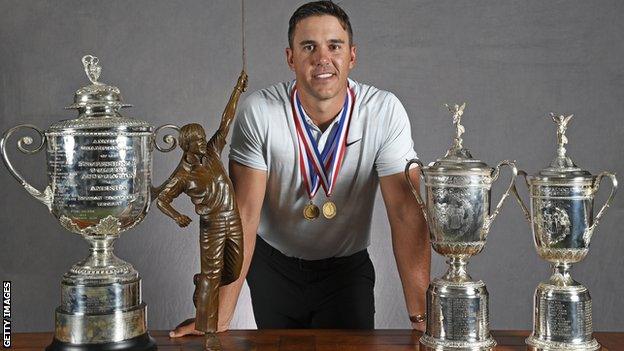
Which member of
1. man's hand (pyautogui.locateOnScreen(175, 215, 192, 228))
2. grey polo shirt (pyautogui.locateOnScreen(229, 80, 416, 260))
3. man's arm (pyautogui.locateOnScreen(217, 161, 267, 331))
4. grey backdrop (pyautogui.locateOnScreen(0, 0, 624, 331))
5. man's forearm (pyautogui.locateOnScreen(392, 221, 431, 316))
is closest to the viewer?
man's hand (pyautogui.locateOnScreen(175, 215, 192, 228))

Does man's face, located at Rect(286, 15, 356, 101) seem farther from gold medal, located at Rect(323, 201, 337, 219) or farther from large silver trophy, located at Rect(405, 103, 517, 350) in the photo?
large silver trophy, located at Rect(405, 103, 517, 350)

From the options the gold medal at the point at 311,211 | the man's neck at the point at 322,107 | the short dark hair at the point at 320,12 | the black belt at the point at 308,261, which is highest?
the short dark hair at the point at 320,12

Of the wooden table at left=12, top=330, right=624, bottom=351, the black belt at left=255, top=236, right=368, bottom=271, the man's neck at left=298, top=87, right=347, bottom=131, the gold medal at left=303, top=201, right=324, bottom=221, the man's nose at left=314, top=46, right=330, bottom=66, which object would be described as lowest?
the wooden table at left=12, top=330, right=624, bottom=351

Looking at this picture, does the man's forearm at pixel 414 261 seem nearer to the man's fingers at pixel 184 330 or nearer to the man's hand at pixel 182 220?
the man's fingers at pixel 184 330

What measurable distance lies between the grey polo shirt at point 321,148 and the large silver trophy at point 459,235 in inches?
21.3

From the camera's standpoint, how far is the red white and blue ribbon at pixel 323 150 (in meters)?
2.40

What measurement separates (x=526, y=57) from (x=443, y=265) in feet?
3.09

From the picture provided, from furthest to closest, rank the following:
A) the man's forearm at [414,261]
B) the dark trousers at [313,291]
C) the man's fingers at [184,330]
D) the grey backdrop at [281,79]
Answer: the grey backdrop at [281,79], the dark trousers at [313,291], the man's forearm at [414,261], the man's fingers at [184,330]

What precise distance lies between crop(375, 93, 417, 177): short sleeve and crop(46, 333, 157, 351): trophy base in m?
0.86

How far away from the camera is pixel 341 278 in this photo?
102 inches

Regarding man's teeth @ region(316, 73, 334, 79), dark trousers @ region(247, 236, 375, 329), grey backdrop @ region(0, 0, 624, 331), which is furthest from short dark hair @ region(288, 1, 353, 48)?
grey backdrop @ region(0, 0, 624, 331)

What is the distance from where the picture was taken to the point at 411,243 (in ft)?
7.16

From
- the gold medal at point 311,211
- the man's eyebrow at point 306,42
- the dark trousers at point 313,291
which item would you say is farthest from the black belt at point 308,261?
the man's eyebrow at point 306,42

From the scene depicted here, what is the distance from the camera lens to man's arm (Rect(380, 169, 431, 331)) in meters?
2.14
